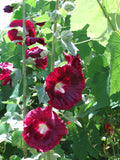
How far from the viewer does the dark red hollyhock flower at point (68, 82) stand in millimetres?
538

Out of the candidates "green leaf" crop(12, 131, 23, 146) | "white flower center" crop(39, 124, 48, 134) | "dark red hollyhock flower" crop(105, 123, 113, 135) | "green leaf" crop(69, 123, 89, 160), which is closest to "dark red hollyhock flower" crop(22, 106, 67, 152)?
"white flower center" crop(39, 124, 48, 134)

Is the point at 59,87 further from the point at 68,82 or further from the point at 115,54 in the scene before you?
the point at 115,54

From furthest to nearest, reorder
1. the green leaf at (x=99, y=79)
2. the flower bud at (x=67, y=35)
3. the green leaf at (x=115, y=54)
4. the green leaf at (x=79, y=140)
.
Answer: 1. the green leaf at (x=79, y=140)
2. the green leaf at (x=99, y=79)
3. the flower bud at (x=67, y=35)
4. the green leaf at (x=115, y=54)

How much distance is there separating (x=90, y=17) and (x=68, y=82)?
6.6 inches

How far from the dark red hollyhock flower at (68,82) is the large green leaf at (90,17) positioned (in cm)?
8

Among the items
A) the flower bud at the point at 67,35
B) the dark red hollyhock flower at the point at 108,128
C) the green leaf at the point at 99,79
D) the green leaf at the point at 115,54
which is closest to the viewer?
the green leaf at the point at 115,54

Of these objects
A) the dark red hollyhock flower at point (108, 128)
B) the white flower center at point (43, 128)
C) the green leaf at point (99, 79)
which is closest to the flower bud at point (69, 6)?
the green leaf at point (99, 79)

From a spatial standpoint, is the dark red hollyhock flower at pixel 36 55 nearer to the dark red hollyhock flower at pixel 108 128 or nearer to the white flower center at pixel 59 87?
the white flower center at pixel 59 87

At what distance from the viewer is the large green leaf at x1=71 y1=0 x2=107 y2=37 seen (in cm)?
49

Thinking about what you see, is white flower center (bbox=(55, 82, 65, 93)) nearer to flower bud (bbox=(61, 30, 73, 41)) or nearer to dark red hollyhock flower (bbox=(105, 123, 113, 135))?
flower bud (bbox=(61, 30, 73, 41))

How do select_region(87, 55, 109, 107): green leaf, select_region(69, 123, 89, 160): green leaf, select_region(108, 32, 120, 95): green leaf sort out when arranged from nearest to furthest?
select_region(108, 32, 120, 95): green leaf → select_region(87, 55, 109, 107): green leaf → select_region(69, 123, 89, 160): green leaf

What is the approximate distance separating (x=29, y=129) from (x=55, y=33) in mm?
236

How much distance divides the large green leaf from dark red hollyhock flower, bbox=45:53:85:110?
8cm

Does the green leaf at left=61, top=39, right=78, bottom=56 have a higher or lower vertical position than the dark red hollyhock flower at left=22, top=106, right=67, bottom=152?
higher
